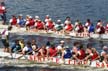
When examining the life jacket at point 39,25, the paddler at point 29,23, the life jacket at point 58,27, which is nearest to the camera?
the life jacket at point 58,27

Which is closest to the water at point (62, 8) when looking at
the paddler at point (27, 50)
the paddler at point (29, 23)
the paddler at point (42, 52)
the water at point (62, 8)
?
the water at point (62, 8)

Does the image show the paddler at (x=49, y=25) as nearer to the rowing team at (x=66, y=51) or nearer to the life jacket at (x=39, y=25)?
the life jacket at (x=39, y=25)

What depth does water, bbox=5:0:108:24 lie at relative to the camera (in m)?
70.1

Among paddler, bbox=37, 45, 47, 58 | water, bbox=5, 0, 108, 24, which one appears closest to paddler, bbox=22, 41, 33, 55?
paddler, bbox=37, 45, 47, 58

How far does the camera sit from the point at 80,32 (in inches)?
2131

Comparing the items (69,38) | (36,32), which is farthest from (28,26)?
(69,38)

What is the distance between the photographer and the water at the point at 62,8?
230 feet

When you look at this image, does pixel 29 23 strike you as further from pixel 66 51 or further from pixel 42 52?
pixel 66 51

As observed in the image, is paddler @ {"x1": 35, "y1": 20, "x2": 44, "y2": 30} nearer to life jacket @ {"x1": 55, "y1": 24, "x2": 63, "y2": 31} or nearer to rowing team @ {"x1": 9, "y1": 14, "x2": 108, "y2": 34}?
rowing team @ {"x1": 9, "y1": 14, "x2": 108, "y2": 34}

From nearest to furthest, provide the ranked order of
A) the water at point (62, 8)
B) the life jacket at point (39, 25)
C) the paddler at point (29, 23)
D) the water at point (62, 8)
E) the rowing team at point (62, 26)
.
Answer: the rowing team at point (62, 26) < the life jacket at point (39, 25) < the paddler at point (29, 23) < the water at point (62, 8) < the water at point (62, 8)

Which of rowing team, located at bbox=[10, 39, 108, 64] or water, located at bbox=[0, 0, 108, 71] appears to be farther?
water, located at bbox=[0, 0, 108, 71]

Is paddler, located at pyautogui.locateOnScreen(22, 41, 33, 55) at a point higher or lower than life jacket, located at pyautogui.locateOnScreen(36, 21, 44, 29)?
lower

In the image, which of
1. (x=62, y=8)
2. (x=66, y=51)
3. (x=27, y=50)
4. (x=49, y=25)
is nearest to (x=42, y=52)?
(x=27, y=50)

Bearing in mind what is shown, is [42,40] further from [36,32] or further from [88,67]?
[88,67]
